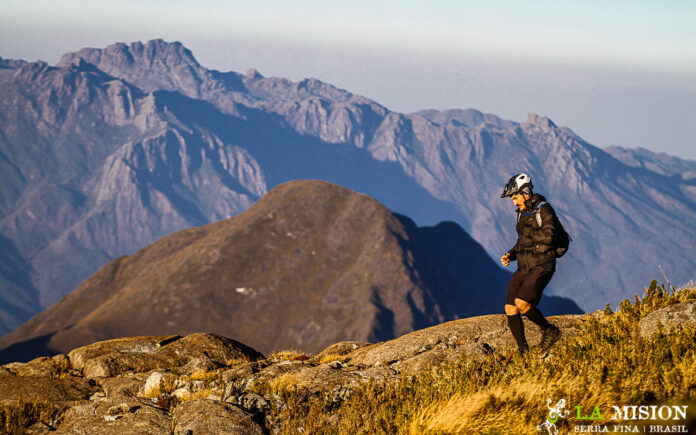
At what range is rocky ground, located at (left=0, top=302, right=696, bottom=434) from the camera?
10.0 meters

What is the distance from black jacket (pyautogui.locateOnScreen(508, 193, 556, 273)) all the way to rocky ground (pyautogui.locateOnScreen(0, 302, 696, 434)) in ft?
7.13

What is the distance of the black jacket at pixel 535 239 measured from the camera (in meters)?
11.3

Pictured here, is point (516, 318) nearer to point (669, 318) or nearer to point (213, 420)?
point (669, 318)

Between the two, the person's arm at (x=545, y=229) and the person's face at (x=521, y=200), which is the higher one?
the person's face at (x=521, y=200)

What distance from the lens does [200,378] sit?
12773mm

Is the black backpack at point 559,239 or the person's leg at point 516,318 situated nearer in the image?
the black backpack at point 559,239

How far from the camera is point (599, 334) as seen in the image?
1067 cm

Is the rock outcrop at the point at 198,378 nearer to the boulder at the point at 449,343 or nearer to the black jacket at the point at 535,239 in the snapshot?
the boulder at the point at 449,343

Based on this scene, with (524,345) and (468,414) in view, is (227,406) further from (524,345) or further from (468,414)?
(524,345)

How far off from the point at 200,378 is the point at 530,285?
314 inches

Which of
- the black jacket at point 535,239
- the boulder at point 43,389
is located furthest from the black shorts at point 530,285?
the boulder at point 43,389

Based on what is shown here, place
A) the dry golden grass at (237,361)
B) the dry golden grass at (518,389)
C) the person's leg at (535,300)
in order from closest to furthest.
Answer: the dry golden grass at (518,389) → the person's leg at (535,300) → the dry golden grass at (237,361)

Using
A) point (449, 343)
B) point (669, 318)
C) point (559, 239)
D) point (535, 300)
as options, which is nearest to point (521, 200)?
point (559, 239)

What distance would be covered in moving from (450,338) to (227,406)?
7.49 m
